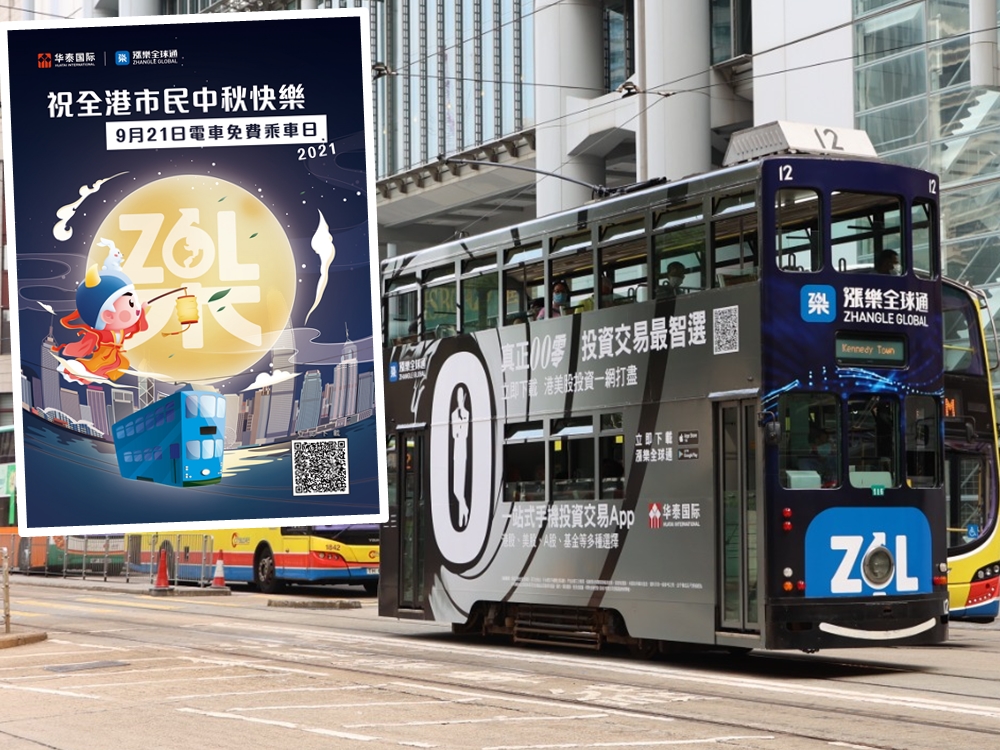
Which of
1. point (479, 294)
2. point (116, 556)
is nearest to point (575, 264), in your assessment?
point (479, 294)

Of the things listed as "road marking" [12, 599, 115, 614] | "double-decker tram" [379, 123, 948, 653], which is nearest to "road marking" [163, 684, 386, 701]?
"double-decker tram" [379, 123, 948, 653]

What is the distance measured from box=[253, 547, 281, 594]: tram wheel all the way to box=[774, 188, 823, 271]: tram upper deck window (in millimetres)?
18707

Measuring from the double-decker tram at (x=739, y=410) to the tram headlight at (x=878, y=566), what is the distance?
0.02 m

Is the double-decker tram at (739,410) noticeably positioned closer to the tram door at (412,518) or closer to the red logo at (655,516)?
the red logo at (655,516)

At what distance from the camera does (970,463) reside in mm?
21625

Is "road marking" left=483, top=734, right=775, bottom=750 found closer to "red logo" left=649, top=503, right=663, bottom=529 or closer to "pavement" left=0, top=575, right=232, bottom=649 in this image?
"red logo" left=649, top=503, right=663, bottom=529

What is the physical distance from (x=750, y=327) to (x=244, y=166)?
7375 mm

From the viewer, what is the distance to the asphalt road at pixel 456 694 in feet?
33.9

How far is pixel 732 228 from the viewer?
14.8 m

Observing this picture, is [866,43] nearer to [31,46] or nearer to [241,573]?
[241,573]

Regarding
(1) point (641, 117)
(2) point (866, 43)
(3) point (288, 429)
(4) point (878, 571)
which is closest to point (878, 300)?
(4) point (878, 571)

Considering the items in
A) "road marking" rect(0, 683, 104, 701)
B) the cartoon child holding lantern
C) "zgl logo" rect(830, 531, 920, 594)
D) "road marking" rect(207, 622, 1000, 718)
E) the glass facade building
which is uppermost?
the glass facade building

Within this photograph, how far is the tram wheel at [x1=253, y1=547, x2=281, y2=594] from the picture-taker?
31.6 m

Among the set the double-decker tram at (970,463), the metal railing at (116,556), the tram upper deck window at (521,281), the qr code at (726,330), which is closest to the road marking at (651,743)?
the qr code at (726,330)
